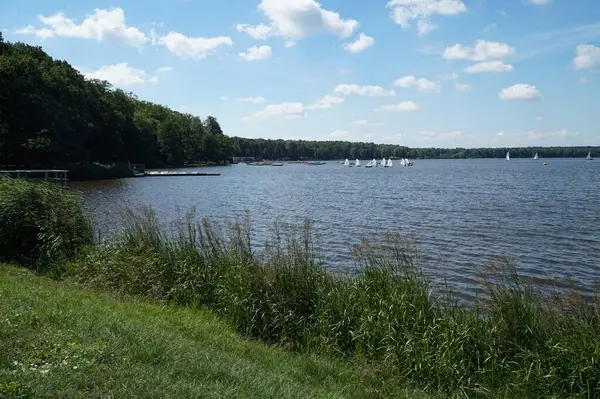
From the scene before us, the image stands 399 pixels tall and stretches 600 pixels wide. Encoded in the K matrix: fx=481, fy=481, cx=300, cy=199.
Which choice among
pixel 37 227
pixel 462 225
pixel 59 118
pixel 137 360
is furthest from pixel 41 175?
pixel 137 360

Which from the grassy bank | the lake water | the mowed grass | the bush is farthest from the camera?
the lake water

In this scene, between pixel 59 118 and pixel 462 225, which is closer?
pixel 462 225

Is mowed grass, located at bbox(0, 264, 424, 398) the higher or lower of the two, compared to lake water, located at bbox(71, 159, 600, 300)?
higher

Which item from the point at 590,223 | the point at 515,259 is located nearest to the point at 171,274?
the point at 515,259

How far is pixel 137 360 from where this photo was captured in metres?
5.51

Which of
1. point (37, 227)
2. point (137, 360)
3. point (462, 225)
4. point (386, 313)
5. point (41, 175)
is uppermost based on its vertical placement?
point (41, 175)

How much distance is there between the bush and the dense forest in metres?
53.6

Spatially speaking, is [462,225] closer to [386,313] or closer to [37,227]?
[386,313]

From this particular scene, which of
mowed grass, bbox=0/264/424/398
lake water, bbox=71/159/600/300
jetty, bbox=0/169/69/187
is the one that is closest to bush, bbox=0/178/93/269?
lake water, bbox=71/159/600/300

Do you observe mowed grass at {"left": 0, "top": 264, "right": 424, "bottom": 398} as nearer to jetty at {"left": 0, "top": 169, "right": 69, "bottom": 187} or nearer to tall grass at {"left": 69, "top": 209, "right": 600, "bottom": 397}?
tall grass at {"left": 69, "top": 209, "right": 600, "bottom": 397}

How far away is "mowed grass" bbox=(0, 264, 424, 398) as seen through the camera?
471 centimetres

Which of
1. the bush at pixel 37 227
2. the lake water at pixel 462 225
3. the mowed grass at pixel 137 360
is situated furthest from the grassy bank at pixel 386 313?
the lake water at pixel 462 225

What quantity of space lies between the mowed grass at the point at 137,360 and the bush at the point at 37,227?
14.4ft

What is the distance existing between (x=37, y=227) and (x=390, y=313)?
10.3 m
